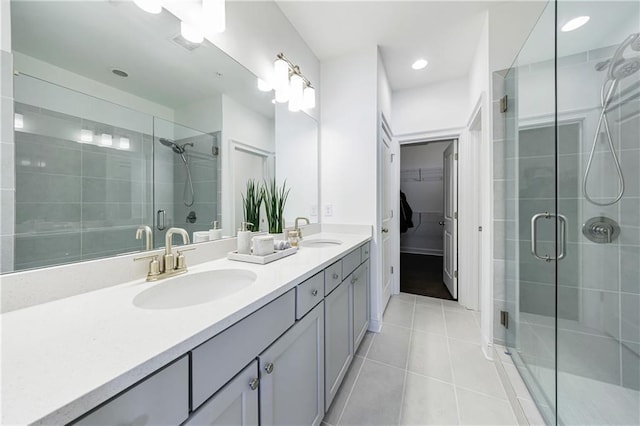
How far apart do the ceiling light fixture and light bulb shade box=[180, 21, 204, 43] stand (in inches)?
24.2

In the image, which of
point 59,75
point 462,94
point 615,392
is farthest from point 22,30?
point 462,94

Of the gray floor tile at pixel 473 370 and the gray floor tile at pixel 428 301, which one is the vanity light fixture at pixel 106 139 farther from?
the gray floor tile at pixel 428 301

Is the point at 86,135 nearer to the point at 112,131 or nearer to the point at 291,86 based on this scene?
the point at 112,131

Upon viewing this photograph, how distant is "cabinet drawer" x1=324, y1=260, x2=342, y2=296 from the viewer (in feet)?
3.94

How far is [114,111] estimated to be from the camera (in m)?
0.87

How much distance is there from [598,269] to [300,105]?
2.25 meters

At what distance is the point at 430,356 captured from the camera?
5.82 ft

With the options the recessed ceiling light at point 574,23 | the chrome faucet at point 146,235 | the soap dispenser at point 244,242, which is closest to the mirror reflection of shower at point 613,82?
the recessed ceiling light at point 574,23

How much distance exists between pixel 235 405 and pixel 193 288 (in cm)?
49

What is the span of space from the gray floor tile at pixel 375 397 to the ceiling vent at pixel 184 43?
2029mm

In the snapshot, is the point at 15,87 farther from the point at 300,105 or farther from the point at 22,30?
the point at 300,105

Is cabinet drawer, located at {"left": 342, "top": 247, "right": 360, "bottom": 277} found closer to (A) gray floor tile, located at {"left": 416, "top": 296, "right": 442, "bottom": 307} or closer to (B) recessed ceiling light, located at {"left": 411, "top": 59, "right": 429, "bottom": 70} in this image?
(A) gray floor tile, located at {"left": 416, "top": 296, "right": 442, "bottom": 307}

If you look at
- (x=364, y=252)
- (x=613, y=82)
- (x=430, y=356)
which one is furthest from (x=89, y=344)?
(x=613, y=82)

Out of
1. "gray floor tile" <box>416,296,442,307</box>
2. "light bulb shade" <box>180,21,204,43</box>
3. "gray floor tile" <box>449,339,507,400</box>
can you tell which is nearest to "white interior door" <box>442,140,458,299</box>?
"gray floor tile" <box>416,296,442,307</box>
